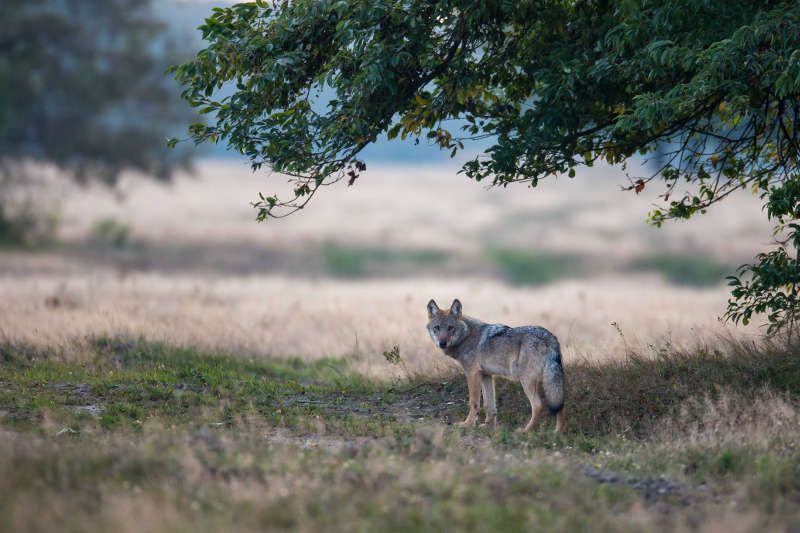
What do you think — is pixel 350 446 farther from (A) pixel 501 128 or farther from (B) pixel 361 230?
(B) pixel 361 230

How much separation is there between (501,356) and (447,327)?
102 centimetres

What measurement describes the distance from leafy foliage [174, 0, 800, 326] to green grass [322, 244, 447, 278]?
40.9 meters

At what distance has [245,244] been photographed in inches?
2104

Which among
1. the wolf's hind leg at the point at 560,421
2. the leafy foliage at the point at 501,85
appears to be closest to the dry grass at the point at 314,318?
the wolf's hind leg at the point at 560,421

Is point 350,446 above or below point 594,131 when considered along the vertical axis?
below

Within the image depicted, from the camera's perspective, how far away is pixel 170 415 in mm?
10875

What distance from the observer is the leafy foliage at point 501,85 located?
1054 centimetres

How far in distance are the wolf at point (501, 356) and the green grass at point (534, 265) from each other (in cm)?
4375

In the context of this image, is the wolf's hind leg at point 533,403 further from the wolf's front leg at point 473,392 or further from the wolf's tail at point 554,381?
the wolf's front leg at point 473,392

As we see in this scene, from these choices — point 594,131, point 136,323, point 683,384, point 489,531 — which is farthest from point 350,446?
point 136,323

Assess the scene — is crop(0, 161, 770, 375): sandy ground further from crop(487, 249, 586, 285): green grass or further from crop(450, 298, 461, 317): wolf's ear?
crop(450, 298, 461, 317): wolf's ear

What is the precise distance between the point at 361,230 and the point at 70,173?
24457mm

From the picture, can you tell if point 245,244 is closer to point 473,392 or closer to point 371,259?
point 371,259

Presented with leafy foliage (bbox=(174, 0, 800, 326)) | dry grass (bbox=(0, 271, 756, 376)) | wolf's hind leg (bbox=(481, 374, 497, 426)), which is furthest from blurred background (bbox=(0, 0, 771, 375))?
wolf's hind leg (bbox=(481, 374, 497, 426))
